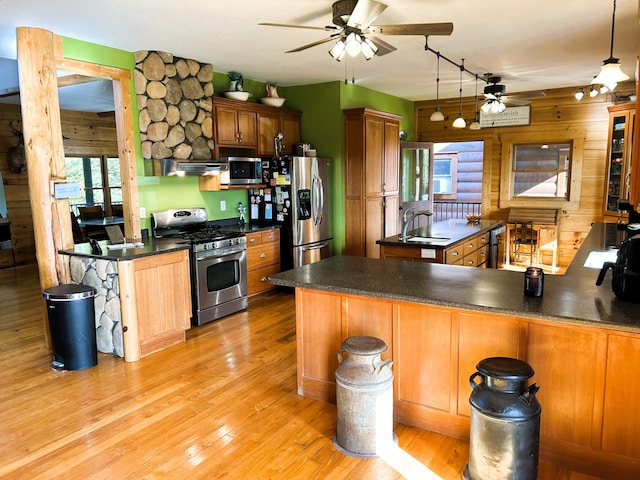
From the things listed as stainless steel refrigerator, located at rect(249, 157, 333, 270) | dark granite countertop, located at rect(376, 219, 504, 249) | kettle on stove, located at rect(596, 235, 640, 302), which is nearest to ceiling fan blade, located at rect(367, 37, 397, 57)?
dark granite countertop, located at rect(376, 219, 504, 249)

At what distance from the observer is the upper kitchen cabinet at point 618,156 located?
615cm

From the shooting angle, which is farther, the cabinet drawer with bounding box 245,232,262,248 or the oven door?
the cabinet drawer with bounding box 245,232,262,248

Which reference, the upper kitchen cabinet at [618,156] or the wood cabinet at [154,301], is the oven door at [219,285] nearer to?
the wood cabinet at [154,301]

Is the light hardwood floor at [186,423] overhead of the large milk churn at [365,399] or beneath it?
beneath

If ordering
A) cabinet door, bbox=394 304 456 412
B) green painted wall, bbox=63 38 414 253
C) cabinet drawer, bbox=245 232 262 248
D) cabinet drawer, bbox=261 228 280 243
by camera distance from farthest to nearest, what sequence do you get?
1. cabinet drawer, bbox=261 228 280 243
2. cabinet drawer, bbox=245 232 262 248
3. green painted wall, bbox=63 38 414 253
4. cabinet door, bbox=394 304 456 412

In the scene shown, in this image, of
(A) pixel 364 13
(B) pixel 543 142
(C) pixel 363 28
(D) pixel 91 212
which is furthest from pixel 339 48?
(D) pixel 91 212

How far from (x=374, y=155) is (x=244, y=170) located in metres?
1.92

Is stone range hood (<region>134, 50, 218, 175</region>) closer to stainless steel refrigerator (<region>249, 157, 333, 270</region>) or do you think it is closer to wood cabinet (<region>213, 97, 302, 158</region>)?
wood cabinet (<region>213, 97, 302, 158</region>)

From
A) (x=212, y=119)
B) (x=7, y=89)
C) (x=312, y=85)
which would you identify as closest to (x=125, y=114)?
(x=212, y=119)

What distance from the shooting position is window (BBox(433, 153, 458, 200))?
10.1 m

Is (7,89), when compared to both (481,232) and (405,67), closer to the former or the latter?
(405,67)

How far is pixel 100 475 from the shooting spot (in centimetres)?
236

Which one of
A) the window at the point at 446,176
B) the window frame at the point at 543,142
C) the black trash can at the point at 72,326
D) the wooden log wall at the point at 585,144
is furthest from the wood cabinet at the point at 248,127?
the window at the point at 446,176

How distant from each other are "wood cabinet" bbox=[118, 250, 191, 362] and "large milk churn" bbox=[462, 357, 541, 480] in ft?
8.95
